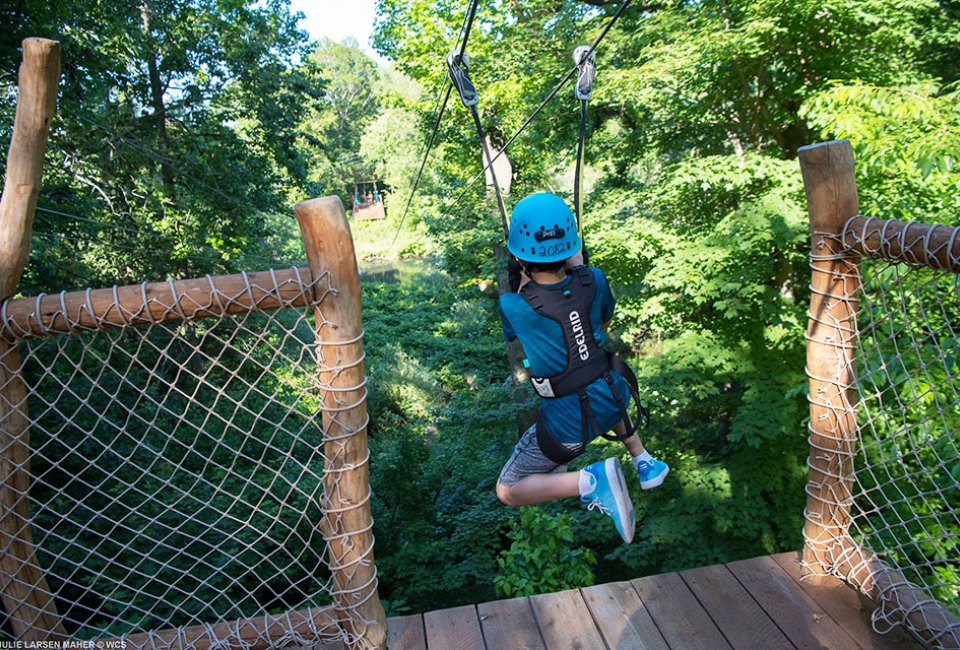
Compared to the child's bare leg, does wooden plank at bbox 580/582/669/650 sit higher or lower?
lower

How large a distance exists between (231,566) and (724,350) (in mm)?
4419

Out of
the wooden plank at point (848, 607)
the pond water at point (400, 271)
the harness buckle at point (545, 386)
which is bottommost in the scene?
the pond water at point (400, 271)

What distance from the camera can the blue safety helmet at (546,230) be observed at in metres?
1.94

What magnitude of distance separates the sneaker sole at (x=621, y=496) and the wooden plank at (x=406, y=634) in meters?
0.73

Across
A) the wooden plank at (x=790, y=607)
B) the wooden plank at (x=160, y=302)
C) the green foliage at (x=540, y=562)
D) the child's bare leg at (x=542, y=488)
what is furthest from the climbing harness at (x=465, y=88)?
the green foliage at (x=540, y=562)

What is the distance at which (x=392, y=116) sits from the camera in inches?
1244

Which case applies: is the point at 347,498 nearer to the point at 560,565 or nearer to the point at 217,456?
the point at 560,565

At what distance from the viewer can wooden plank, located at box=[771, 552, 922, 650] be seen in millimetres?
1936

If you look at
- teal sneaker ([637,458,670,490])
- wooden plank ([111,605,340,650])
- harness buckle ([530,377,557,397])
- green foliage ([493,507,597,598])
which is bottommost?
green foliage ([493,507,597,598])

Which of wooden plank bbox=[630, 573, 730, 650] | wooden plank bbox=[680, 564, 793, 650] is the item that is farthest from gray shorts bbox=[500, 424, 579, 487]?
wooden plank bbox=[680, 564, 793, 650]

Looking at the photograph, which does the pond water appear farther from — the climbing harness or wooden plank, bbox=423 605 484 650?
wooden plank, bbox=423 605 484 650

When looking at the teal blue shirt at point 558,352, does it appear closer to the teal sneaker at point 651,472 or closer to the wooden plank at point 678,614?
the teal sneaker at point 651,472

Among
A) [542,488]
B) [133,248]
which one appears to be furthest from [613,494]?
[133,248]

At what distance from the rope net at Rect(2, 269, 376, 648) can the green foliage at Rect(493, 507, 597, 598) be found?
118 centimetres
